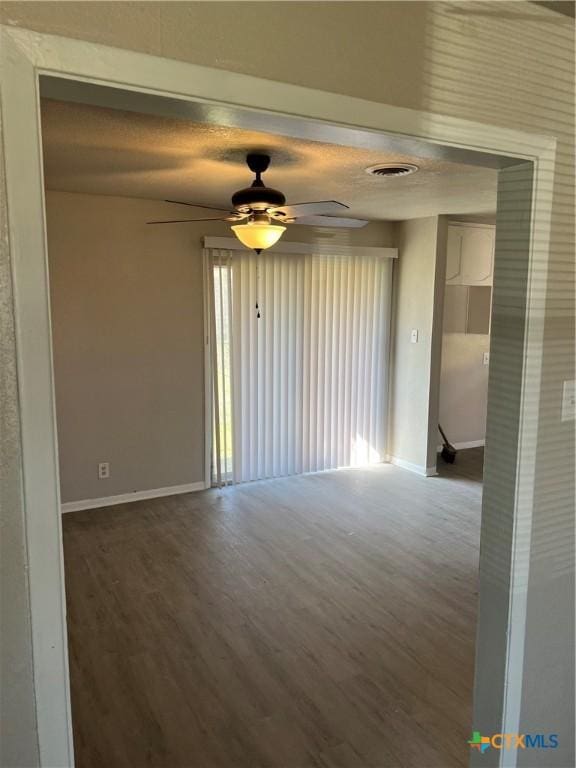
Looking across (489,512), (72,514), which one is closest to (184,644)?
(489,512)

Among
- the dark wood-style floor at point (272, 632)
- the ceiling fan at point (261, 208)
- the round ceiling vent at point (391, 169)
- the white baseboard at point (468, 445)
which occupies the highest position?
the round ceiling vent at point (391, 169)

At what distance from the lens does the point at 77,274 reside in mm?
4109

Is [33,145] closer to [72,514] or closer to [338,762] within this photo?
[338,762]

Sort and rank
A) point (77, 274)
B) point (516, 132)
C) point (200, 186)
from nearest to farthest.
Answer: point (516, 132)
point (200, 186)
point (77, 274)

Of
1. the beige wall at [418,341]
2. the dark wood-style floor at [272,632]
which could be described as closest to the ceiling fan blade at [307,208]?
the dark wood-style floor at [272,632]

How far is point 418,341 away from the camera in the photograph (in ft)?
17.4

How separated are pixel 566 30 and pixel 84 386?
3.71 m

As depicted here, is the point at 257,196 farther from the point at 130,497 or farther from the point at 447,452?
the point at 447,452

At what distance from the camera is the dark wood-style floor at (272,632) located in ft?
6.85

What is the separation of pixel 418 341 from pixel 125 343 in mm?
2696

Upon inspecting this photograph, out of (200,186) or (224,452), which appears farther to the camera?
(224,452)

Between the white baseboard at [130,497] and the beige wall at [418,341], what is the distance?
2062mm

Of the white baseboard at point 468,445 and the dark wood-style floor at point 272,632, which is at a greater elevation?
the white baseboard at point 468,445

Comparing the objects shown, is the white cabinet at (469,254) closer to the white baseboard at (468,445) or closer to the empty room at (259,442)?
the empty room at (259,442)
